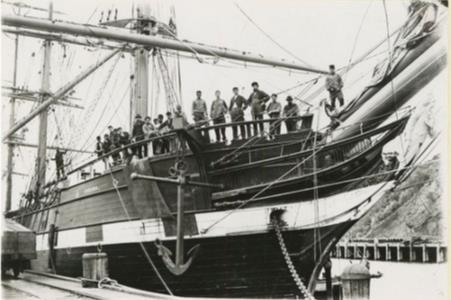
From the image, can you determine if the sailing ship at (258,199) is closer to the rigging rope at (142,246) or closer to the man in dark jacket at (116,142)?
the rigging rope at (142,246)

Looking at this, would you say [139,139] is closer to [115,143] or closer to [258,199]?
[115,143]

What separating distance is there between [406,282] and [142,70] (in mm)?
15368

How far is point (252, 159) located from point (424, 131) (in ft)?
11.2

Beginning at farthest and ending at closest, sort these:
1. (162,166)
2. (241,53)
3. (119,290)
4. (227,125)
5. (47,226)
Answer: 1. (47,226)
2. (241,53)
3. (162,166)
4. (227,125)
5. (119,290)

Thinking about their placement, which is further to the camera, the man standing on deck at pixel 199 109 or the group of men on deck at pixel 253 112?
the man standing on deck at pixel 199 109

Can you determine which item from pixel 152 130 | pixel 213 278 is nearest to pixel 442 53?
pixel 213 278

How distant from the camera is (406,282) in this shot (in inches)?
965

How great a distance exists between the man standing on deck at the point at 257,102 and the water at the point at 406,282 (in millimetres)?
4058

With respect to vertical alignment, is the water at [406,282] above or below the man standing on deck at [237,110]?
below

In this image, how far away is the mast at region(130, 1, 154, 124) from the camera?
1603 centimetres

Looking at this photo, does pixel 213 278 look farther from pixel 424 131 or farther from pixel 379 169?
pixel 424 131

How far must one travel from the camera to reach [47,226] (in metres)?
17.4

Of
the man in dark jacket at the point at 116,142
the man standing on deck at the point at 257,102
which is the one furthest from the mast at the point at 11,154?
the man standing on deck at the point at 257,102

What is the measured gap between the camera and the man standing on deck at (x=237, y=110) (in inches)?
445
